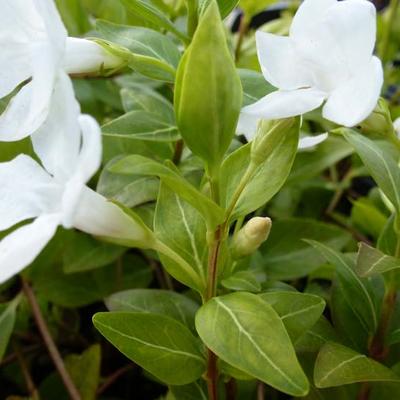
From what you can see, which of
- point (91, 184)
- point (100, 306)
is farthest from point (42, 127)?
point (100, 306)

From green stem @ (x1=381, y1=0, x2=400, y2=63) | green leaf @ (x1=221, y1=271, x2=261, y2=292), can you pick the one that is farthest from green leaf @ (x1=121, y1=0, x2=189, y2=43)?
green stem @ (x1=381, y1=0, x2=400, y2=63)

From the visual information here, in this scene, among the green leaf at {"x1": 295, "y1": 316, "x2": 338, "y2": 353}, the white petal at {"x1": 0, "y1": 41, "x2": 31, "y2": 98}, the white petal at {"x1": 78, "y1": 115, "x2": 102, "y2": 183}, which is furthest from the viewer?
the green leaf at {"x1": 295, "y1": 316, "x2": 338, "y2": 353}

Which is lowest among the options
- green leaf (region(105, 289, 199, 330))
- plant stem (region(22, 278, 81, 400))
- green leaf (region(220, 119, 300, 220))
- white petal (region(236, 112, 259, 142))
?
plant stem (region(22, 278, 81, 400))

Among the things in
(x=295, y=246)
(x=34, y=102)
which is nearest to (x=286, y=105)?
(x=34, y=102)

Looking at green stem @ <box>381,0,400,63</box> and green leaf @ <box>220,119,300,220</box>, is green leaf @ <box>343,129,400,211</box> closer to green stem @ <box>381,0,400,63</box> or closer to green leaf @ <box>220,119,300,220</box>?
green leaf @ <box>220,119,300,220</box>

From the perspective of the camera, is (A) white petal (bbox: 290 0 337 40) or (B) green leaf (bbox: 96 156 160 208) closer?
(A) white petal (bbox: 290 0 337 40)

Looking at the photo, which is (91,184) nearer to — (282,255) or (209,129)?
(282,255)

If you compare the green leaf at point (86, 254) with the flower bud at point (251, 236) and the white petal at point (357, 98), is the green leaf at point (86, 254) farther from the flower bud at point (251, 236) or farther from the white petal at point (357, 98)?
the white petal at point (357, 98)
